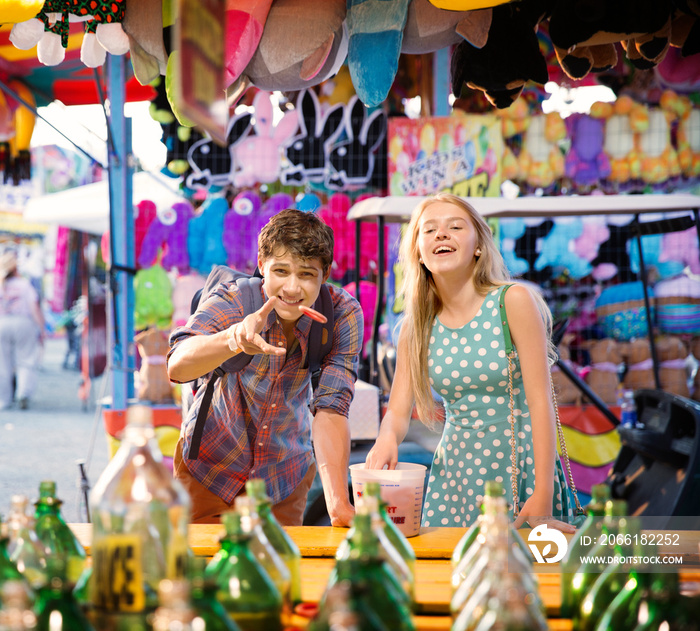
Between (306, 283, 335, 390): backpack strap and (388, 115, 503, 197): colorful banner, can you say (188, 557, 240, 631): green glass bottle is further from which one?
(388, 115, 503, 197): colorful banner

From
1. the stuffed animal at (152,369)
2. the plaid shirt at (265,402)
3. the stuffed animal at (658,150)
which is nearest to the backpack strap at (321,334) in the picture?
the plaid shirt at (265,402)

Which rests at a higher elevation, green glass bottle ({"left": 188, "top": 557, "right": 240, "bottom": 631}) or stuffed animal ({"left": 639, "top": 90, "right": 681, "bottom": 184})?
stuffed animal ({"left": 639, "top": 90, "right": 681, "bottom": 184})

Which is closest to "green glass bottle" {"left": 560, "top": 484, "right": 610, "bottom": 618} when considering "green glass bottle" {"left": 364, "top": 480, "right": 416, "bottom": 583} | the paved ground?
"green glass bottle" {"left": 364, "top": 480, "right": 416, "bottom": 583}

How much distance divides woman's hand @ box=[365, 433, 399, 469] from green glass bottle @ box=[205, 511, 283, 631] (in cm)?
90

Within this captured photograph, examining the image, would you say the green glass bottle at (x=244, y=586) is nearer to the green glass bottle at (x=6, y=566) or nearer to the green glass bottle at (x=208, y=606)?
the green glass bottle at (x=208, y=606)

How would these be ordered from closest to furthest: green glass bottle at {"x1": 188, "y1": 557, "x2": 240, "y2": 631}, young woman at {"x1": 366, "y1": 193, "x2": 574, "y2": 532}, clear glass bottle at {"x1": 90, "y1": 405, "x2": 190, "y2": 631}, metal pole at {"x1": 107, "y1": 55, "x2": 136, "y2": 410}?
green glass bottle at {"x1": 188, "y1": 557, "x2": 240, "y2": 631}, clear glass bottle at {"x1": 90, "y1": 405, "x2": 190, "y2": 631}, young woman at {"x1": 366, "y1": 193, "x2": 574, "y2": 532}, metal pole at {"x1": 107, "y1": 55, "x2": 136, "y2": 410}

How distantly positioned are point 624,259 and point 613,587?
17.5 feet

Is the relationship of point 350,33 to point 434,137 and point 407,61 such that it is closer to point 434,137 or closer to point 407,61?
point 434,137

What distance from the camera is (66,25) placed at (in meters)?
2.19

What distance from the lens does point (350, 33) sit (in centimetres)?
215

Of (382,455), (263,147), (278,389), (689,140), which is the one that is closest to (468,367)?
(382,455)

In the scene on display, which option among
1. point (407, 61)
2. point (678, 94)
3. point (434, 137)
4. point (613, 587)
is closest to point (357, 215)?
point (434, 137)

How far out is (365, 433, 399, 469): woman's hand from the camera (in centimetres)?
192

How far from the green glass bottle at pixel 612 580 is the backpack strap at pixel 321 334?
1.17 metres
